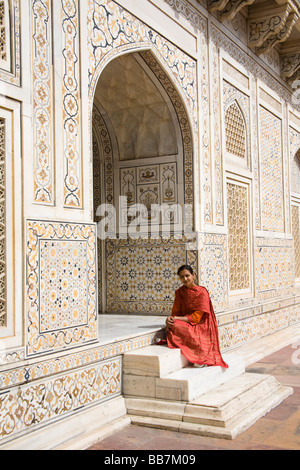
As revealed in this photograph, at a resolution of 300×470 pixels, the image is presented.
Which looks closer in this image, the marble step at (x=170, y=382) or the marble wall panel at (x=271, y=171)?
the marble step at (x=170, y=382)

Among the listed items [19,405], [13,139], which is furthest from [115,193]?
[19,405]

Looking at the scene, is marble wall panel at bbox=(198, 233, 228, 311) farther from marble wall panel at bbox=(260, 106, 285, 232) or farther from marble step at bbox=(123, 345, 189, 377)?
marble wall panel at bbox=(260, 106, 285, 232)

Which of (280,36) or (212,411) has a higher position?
(280,36)

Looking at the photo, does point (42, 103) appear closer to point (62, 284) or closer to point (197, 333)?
point (62, 284)

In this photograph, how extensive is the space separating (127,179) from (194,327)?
2.00 m


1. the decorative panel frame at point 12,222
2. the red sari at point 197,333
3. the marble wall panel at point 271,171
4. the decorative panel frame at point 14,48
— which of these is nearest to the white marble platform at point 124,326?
the red sari at point 197,333

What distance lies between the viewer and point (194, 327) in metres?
4.33

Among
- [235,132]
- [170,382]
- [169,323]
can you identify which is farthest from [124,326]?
[235,132]

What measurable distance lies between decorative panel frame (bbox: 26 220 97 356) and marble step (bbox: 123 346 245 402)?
19.1 inches

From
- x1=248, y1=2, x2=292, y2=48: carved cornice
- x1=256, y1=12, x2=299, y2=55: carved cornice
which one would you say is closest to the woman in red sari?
x1=248, y1=2, x2=292, y2=48: carved cornice

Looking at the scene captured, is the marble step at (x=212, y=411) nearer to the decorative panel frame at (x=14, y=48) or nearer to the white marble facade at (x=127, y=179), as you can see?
the white marble facade at (x=127, y=179)

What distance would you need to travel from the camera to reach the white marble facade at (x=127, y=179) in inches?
123

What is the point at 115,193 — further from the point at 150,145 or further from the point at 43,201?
the point at 43,201

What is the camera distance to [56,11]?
354cm
